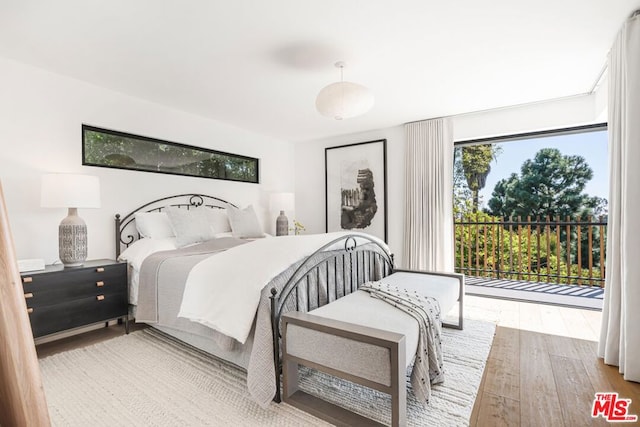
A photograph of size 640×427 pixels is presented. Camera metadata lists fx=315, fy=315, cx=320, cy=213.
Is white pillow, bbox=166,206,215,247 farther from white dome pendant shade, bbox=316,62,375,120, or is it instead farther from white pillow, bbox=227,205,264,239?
white dome pendant shade, bbox=316,62,375,120

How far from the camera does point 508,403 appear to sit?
1.81 metres

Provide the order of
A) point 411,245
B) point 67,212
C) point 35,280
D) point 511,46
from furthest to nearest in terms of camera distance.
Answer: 1. point 411,245
2. point 67,212
3. point 511,46
4. point 35,280

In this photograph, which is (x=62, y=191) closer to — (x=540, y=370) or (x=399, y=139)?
(x=540, y=370)

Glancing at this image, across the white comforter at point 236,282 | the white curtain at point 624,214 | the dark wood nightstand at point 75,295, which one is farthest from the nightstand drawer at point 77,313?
the white curtain at point 624,214

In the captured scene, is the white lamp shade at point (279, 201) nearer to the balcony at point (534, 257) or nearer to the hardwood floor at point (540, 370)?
the hardwood floor at point (540, 370)

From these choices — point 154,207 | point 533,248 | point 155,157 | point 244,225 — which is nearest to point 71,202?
point 154,207

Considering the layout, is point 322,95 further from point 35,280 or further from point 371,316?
point 35,280

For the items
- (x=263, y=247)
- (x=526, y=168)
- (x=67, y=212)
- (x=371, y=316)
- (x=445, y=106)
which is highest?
(x=445, y=106)

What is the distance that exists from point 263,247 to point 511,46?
2.45m

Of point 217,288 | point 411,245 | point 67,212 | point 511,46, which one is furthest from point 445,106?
point 67,212

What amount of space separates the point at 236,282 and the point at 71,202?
5.54 ft

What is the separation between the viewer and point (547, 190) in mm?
4875

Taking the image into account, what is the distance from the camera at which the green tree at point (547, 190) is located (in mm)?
4594

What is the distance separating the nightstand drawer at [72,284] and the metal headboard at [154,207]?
55cm
